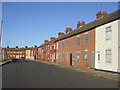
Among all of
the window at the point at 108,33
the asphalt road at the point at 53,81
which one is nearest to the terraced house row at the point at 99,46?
the window at the point at 108,33

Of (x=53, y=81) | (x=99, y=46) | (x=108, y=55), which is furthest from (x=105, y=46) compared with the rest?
(x=53, y=81)

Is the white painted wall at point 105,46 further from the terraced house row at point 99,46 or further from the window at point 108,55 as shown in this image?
the window at point 108,55

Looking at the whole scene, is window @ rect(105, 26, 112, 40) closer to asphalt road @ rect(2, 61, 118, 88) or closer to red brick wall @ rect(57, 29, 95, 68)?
red brick wall @ rect(57, 29, 95, 68)

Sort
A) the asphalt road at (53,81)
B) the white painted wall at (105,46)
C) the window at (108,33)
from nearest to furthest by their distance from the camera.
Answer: the asphalt road at (53,81), the white painted wall at (105,46), the window at (108,33)

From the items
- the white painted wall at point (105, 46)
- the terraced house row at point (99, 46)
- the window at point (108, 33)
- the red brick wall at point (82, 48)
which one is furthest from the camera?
the red brick wall at point (82, 48)

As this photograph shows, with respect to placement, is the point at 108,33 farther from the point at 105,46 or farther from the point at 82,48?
the point at 82,48

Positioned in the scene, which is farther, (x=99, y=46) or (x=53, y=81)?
(x=99, y=46)

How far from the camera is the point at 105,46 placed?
2136cm

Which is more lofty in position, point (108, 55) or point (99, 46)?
point (99, 46)

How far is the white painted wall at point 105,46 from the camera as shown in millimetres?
19177

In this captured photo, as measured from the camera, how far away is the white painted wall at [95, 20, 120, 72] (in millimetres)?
19177

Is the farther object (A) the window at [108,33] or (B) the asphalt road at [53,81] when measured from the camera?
(A) the window at [108,33]

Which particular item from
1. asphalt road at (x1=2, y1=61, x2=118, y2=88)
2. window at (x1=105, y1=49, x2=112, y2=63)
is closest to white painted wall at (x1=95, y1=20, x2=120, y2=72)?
window at (x1=105, y1=49, x2=112, y2=63)

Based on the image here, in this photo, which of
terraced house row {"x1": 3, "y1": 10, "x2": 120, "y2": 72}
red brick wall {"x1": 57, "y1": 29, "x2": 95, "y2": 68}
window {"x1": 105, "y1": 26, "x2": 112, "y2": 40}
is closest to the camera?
terraced house row {"x1": 3, "y1": 10, "x2": 120, "y2": 72}
